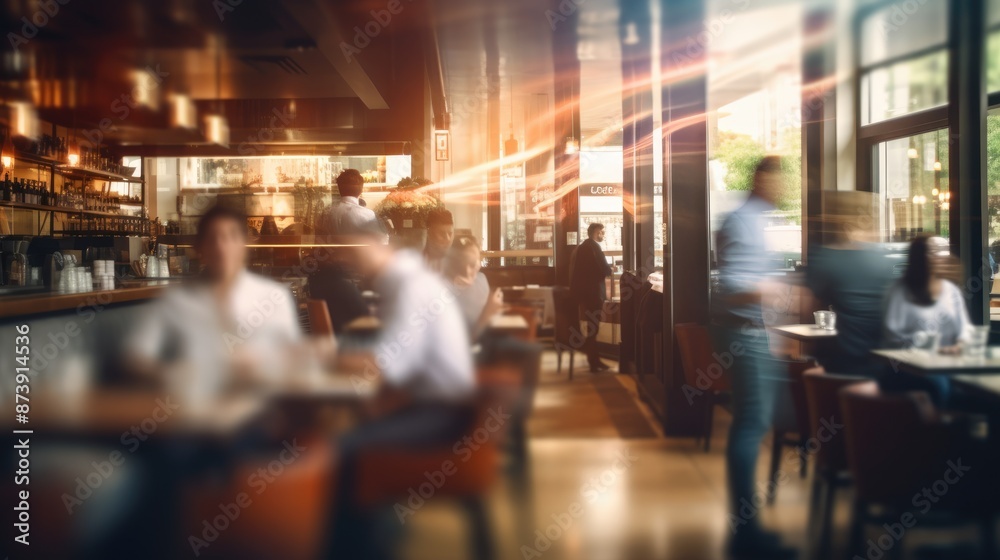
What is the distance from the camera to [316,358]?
155cm

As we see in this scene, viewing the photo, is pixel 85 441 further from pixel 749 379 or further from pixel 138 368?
pixel 749 379

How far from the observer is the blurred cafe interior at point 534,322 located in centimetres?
155

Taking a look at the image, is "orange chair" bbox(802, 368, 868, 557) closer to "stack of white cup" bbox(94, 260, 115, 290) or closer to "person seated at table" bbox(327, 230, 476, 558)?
"person seated at table" bbox(327, 230, 476, 558)

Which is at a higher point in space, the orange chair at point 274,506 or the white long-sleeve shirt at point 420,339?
the white long-sleeve shirt at point 420,339

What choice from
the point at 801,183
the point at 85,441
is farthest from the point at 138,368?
the point at 801,183

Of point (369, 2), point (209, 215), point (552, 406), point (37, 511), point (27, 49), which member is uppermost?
point (369, 2)

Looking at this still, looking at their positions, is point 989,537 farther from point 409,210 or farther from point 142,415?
point 142,415

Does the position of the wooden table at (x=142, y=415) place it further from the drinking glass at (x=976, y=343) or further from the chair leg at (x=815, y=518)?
the drinking glass at (x=976, y=343)

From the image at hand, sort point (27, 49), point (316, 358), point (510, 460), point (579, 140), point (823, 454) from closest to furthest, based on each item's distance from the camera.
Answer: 1. point (316, 358)
2. point (510, 460)
3. point (579, 140)
4. point (823, 454)
5. point (27, 49)

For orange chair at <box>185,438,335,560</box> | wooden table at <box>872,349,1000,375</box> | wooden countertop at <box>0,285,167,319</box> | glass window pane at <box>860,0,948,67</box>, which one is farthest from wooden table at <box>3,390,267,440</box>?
glass window pane at <box>860,0,948,67</box>

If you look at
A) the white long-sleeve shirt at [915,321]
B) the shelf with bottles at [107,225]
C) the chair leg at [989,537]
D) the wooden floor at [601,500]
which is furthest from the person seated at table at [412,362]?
the shelf with bottles at [107,225]

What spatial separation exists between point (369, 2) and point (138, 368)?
60.2 inches

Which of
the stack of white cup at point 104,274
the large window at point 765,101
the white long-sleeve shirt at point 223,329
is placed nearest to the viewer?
the white long-sleeve shirt at point 223,329

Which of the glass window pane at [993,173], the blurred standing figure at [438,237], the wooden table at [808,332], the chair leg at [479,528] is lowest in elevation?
the chair leg at [479,528]
